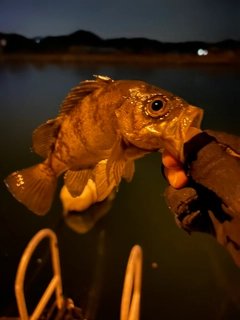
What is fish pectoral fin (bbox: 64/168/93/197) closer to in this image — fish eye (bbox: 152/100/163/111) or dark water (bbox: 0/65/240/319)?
fish eye (bbox: 152/100/163/111)

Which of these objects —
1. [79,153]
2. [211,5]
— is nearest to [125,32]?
[211,5]

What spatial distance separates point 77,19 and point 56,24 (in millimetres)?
97

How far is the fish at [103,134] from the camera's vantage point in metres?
0.42

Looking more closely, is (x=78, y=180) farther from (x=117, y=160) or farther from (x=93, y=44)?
(x=93, y=44)

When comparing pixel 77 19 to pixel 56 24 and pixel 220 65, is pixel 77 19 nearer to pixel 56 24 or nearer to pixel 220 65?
pixel 56 24

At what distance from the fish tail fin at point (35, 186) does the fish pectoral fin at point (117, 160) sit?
128mm

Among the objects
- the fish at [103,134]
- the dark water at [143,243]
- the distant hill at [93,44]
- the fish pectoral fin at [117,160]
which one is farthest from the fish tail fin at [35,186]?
the distant hill at [93,44]

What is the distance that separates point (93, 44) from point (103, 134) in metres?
1.37

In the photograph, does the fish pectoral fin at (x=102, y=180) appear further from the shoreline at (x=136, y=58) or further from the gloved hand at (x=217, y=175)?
the shoreline at (x=136, y=58)

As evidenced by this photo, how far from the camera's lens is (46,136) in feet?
1.69

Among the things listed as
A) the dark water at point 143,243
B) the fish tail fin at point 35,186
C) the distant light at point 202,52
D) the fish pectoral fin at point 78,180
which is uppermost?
the distant light at point 202,52

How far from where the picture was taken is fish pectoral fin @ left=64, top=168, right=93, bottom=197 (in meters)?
0.50

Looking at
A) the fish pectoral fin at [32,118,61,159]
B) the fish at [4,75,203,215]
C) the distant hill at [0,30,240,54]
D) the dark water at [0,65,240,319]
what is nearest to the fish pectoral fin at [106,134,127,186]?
the fish at [4,75,203,215]

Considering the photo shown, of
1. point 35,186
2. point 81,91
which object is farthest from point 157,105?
point 35,186
